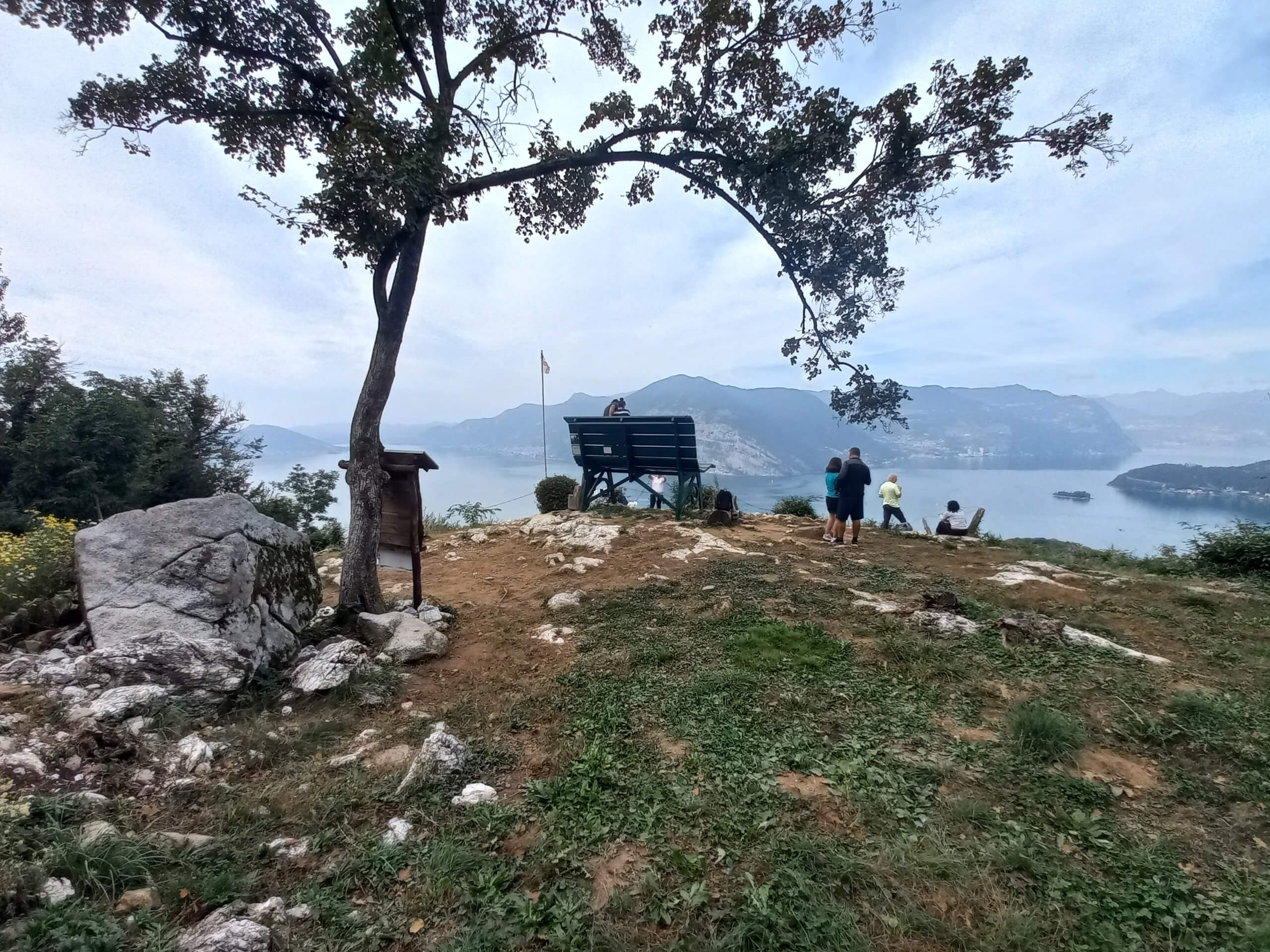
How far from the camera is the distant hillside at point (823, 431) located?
137 feet

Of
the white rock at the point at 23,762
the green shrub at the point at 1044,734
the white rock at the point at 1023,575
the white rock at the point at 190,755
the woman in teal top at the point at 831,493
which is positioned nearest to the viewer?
the white rock at the point at 23,762

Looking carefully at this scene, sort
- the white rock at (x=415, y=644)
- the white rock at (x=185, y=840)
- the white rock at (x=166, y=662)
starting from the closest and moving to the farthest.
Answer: the white rock at (x=185, y=840), the white rock at (x=166, y=662), the white rock at (x=415, y=644)

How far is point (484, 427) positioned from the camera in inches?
3110

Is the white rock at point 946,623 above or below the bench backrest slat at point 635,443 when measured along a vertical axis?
below

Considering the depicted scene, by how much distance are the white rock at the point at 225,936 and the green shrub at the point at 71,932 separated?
0.20m

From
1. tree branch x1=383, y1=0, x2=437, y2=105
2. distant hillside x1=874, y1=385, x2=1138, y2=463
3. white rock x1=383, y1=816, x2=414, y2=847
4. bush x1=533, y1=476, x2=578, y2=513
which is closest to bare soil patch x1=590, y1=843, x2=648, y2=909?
white rock x1=383, y1=816, x2=414, y2=847

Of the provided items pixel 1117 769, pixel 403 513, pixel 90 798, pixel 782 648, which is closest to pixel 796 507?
pixel 782 648

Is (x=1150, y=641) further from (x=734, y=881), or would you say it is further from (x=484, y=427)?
(x=484, y=427)

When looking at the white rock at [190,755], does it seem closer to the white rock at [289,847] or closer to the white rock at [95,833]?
the white rock at [95,833]

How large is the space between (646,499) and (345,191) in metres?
12.3

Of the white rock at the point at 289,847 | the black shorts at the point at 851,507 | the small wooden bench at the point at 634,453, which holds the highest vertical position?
the small wooden bench at the point at 634,453

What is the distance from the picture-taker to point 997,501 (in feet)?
66.7

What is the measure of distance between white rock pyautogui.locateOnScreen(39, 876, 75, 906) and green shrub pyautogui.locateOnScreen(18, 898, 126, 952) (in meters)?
0.03

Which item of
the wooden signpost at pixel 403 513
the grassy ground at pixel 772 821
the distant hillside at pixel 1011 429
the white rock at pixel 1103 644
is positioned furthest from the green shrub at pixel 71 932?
the distant hillside at pixel 1011 429
